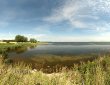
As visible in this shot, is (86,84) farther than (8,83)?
Yes

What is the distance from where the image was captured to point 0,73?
6156 millimetres

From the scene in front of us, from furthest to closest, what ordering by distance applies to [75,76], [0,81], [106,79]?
Answer: [75,76] → [106,79] → [0,81]

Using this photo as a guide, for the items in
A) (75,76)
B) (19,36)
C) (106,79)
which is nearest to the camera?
(106,79)

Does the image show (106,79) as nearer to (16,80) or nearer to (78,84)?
(78,84)

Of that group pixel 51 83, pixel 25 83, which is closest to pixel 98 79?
pixel 51 83

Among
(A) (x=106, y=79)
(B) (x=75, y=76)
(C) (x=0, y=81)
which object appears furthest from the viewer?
(B) (x=75, y=76)

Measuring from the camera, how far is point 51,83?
6043mm

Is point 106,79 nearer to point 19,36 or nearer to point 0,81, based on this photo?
point 0,81

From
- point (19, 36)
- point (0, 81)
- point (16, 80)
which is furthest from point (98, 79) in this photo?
point (19, 36)

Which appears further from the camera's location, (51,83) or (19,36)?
(19,36)

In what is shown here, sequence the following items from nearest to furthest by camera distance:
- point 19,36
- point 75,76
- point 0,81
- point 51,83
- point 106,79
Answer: point 0,81 → point 51,83 → point 106,79 → point 75,76 → point 19,36

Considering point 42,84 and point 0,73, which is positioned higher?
point 0,73

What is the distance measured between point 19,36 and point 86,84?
454 ft

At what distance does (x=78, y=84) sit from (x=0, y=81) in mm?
3025
